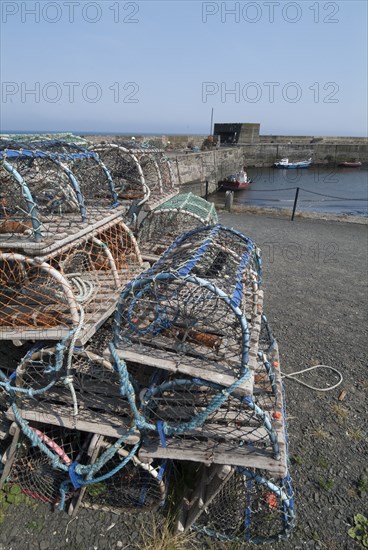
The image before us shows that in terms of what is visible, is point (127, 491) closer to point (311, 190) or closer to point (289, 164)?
point (311, 190)

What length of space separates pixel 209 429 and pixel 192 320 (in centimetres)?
76

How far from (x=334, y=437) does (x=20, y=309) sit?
301 cm

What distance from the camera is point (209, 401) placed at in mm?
2490

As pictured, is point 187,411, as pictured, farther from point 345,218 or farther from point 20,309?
point 345,218

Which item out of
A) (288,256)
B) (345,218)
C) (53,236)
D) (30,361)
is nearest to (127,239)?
(53,236)

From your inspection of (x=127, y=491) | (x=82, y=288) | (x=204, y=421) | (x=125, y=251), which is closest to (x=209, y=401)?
Answer: (x=204, y=421)

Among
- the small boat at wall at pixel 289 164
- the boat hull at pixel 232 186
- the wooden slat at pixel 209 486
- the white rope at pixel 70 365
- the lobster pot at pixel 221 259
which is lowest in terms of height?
the wooden slat at pixel 209 486

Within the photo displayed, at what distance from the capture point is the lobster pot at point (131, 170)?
450 centimetres

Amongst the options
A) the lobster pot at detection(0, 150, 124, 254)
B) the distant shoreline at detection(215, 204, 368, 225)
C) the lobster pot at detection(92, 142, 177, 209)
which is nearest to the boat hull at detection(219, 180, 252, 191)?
the distant shoreline at detection(215, 204, 368, 225)

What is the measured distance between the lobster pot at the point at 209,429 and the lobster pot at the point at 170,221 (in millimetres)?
2595

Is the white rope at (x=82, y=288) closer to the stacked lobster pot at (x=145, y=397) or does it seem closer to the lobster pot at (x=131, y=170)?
the stacked lobster pot at (x=145, y=397)

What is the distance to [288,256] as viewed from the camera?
783cm

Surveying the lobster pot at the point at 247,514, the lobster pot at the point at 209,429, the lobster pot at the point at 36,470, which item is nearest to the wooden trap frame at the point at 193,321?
the lobster pot at the point at 209,429

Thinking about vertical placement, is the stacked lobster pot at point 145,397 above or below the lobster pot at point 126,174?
below
